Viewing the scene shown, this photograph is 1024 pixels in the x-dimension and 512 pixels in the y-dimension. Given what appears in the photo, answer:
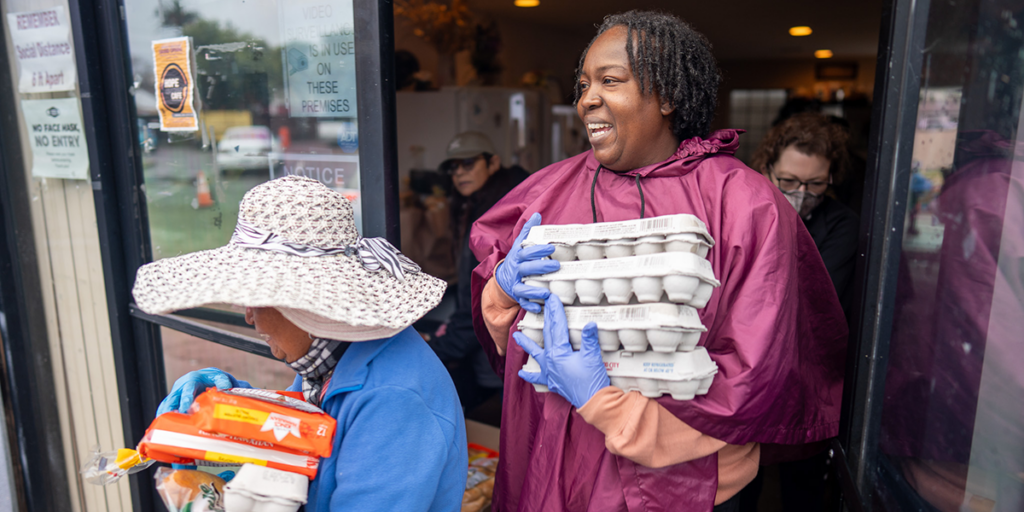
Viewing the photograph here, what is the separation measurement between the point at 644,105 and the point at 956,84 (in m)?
0.56

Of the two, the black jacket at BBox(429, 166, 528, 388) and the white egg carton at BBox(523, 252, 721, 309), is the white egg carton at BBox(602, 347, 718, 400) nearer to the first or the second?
the white egg carton at BBox(523, 252, 721, 309)

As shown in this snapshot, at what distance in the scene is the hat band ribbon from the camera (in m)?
1.18

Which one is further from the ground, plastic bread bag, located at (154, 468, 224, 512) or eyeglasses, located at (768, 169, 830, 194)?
eyeglasses, located at (768, 169, 830, 194)

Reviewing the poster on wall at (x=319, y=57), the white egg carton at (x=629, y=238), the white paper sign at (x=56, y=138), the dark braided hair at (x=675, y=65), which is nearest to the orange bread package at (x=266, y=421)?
the white egg carton at (x=629, y=238)

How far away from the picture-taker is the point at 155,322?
2133 mm

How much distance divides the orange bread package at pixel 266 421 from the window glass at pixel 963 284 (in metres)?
1.13

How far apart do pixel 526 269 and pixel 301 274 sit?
0.43m

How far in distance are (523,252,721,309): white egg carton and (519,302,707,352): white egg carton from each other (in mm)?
19

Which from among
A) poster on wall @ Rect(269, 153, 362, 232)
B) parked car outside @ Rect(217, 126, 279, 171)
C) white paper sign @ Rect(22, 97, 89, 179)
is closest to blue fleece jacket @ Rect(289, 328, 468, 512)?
poster on wall @ Rect(269, 153, 362, 232)

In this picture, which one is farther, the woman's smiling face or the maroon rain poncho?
the woman's smiling face

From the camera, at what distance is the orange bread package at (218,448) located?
1112 millimetres

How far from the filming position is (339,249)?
1235mm

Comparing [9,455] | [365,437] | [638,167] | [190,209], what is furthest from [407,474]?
[9,455]

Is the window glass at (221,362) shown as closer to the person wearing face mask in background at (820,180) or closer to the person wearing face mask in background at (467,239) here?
the person wearing face mask in background at (467,239)
